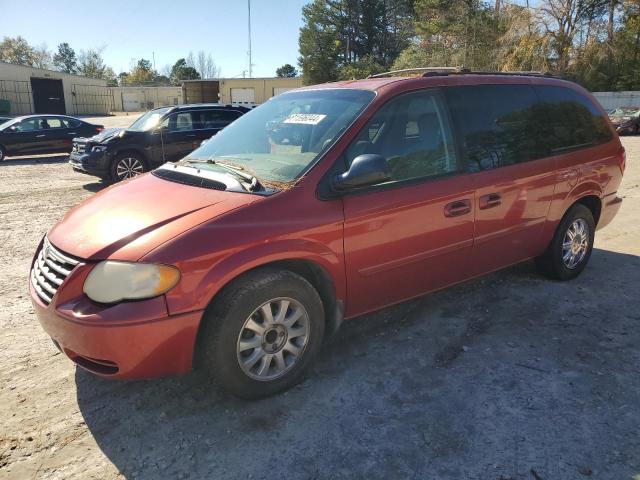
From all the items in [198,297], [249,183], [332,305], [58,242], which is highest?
[249,183]

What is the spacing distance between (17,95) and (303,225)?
1927 inches

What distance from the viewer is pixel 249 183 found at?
9.77 ft

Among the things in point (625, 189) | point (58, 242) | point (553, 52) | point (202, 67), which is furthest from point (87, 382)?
point (202, 67)

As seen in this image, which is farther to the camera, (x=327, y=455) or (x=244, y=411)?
(x=244, y=411)

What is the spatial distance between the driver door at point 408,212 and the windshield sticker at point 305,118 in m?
0.40

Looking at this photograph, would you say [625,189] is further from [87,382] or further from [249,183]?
[87,382]

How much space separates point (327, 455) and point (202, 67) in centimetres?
10551

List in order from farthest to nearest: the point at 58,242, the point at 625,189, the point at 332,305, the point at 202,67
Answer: the point at 202,67, the point at 625,189, the point at 332,305, the point at 58,242

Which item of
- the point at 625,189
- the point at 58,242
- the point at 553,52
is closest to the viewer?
the point at 58,242

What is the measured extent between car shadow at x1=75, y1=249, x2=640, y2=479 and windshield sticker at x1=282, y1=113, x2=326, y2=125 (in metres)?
1.59

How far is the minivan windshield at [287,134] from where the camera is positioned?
10.3ft

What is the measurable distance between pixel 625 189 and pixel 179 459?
990 centimetres

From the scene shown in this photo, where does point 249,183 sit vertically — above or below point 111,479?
above

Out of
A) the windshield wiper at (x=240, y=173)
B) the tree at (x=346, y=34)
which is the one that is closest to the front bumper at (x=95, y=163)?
the windshield wiper at (x=240, y=173)
